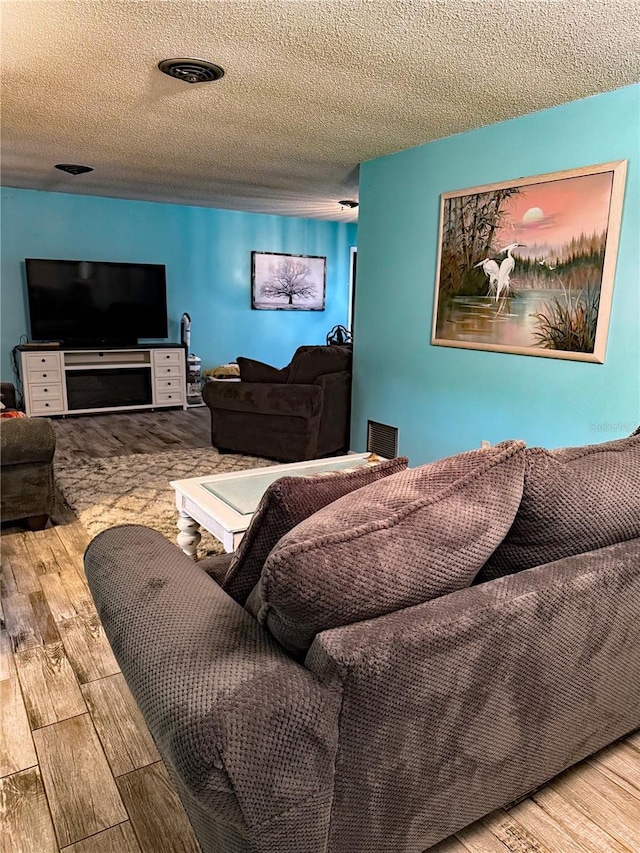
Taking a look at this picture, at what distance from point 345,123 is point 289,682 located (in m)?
3.16

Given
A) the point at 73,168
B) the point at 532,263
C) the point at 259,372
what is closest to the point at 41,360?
the point at 73,168

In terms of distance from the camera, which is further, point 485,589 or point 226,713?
point 485,589

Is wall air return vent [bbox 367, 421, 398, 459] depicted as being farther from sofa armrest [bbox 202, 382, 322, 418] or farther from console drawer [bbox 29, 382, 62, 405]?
console drawer [bbox 29, 382, 62, 405]

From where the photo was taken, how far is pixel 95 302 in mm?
6039

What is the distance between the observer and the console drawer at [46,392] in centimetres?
569

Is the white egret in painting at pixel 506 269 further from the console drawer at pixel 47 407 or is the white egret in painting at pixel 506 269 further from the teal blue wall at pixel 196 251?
the console drawer at pixel 47 407

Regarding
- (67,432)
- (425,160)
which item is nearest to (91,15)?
(425,160)

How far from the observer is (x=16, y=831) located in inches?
54.9

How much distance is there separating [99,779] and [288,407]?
314 cm

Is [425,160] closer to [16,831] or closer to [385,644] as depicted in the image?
[385,644]

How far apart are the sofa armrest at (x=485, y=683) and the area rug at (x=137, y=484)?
186cm

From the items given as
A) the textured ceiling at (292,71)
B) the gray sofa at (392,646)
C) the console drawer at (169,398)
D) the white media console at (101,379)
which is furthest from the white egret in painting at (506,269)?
the console drawer at (169,398)

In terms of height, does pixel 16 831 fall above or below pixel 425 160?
below

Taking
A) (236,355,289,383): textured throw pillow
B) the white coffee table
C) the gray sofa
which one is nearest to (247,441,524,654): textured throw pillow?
the gray sofa
